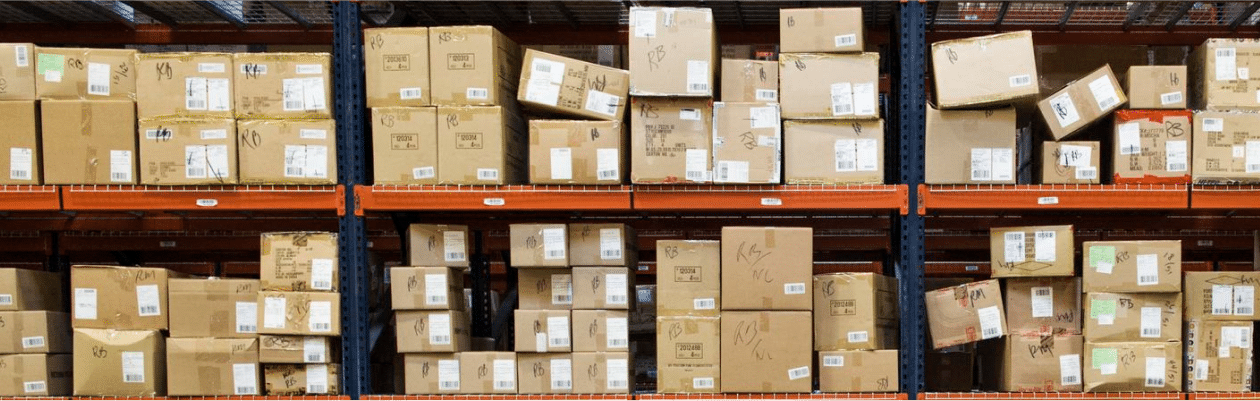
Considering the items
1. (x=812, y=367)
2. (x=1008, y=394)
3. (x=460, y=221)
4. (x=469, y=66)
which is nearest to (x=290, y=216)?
(x=460, y=221)

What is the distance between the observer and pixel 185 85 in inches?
166

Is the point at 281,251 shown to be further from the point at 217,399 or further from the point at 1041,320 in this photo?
the point at 1041,320

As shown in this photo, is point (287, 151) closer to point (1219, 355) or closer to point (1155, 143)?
point (1155, 143)

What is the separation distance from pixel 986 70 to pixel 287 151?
291 centimetres

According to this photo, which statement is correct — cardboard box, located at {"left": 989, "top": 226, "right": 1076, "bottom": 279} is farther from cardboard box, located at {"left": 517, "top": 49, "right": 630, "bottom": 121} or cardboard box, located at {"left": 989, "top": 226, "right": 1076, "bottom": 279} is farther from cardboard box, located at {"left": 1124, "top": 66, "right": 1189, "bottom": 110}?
cardboard box, located at {"left": 517, "top": 49, "right": 630, "bottom": 121}

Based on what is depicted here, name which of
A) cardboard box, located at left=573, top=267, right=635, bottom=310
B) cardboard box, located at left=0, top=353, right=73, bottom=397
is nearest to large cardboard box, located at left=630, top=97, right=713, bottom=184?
cardboard box, located at left=573, top=267, right=635, bottom=310

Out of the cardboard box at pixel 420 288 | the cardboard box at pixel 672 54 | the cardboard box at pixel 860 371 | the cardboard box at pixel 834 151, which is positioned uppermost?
the cardboard box at pixel 672 54

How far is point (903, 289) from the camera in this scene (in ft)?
14.3

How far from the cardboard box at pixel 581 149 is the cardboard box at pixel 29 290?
90.8 inches

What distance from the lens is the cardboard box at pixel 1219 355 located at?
412cm

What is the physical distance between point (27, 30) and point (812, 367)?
13.8 feet

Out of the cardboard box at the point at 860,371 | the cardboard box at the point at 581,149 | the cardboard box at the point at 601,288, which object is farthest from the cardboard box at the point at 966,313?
the cardboard box at the point at 581,149

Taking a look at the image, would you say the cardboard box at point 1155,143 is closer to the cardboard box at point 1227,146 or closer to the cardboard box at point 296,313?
the cardboard box at point 1227,146

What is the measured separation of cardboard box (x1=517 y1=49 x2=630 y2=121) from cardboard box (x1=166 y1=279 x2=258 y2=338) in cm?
146
